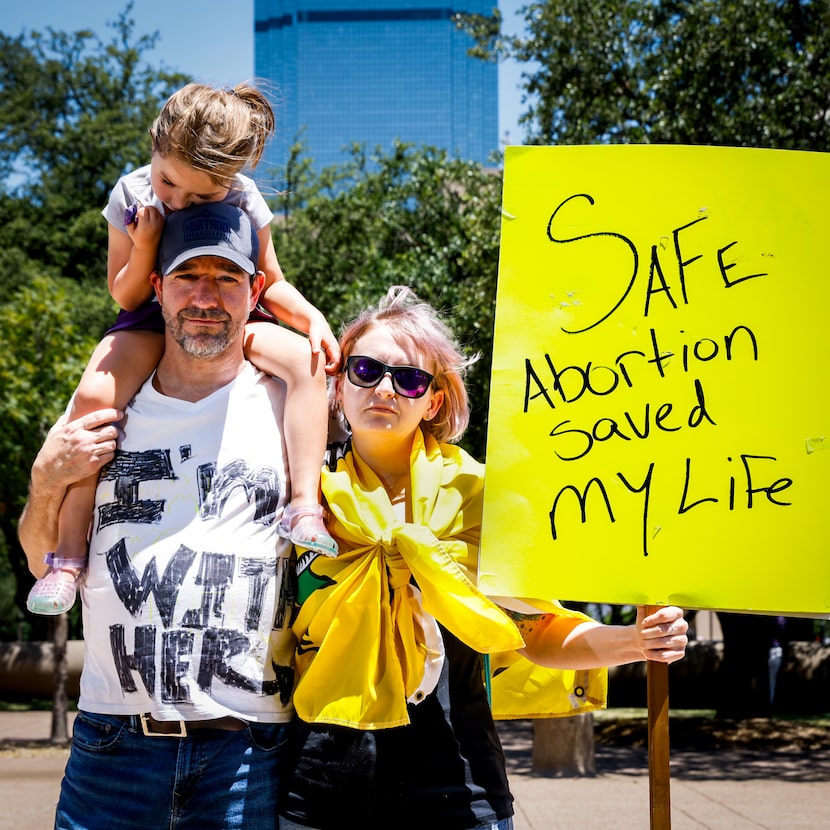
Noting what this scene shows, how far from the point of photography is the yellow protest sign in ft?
7.27

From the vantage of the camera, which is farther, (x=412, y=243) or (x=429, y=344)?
(x=412, y=243)

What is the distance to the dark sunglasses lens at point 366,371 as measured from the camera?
2.37 meters

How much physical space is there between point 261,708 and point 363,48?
66.7 meters

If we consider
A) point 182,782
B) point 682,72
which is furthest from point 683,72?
point 182,782

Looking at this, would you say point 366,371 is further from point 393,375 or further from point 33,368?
point 33,368

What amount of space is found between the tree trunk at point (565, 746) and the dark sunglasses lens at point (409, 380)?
6.20 m

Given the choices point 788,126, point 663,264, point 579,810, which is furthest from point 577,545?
point 788,126

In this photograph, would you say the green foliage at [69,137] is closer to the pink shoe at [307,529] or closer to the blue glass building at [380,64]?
the pink shoe at [307,529]

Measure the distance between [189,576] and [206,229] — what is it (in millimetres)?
780

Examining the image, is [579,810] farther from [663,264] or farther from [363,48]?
[363,48]

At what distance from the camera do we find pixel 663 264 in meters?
2.30

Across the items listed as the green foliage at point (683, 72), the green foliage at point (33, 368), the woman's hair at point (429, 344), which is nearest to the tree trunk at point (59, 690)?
the green foliage at point (33, 368)

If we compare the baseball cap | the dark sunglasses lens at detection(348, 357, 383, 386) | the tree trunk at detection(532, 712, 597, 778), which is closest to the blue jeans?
the dark sunglasses lens at detection(348, 357, 383, 386)

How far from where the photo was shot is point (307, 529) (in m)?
2.21
